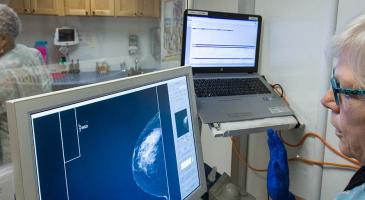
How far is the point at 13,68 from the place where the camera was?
1.84m

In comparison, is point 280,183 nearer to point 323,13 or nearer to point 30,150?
point 323,13

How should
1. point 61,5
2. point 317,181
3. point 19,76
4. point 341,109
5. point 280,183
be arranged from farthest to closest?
point 61,5
point 19,76
point 317,181
point 280,183
point 341,109

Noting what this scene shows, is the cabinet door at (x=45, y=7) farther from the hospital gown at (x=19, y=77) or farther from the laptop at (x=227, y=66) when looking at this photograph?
the laptop at (x=227, y=66)

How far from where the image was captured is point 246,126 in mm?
1149

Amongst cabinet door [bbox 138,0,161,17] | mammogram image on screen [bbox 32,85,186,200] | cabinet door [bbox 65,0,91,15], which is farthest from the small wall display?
mammogram image on screen [bbox 32,85,186,200]

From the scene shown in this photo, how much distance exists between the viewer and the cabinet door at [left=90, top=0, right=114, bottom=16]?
404 cm

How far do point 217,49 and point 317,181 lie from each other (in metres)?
0.64

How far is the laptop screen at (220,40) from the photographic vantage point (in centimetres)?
130

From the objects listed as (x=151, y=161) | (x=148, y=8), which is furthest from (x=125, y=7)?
(x=151, y=161)

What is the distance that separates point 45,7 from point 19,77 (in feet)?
7.04

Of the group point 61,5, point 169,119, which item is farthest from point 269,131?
point 61,5

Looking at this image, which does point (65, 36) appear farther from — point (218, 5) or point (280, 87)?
point (280, 87)

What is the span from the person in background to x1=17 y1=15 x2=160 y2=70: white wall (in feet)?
6.39

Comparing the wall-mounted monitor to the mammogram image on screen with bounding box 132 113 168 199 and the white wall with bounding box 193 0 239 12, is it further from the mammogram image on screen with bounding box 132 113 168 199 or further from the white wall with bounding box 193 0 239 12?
the mammogram image on screen with bounding box 132 113 168 199
